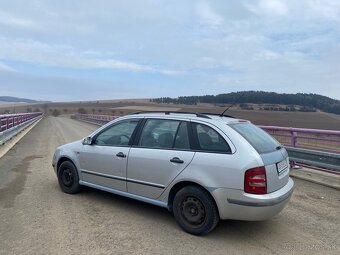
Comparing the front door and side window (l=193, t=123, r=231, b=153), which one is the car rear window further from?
the front door

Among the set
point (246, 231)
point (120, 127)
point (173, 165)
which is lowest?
point (246, 231)

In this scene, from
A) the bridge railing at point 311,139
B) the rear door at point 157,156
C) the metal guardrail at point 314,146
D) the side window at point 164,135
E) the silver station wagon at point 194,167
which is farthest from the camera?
the bridge railing at point 311,139

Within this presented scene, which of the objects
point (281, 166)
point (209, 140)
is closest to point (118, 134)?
point (209, 140)

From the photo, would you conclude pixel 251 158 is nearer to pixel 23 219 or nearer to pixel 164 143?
pixel 164 143

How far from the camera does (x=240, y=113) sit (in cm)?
2864

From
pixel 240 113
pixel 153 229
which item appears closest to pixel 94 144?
pixel 153 229

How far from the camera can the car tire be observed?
6.38 metres

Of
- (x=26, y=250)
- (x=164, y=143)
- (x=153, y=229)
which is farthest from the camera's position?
(x=164, y=143)

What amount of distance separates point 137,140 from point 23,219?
199cm

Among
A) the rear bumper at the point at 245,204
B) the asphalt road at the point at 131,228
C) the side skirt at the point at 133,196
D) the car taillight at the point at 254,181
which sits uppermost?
the car taillight at the point at 254,181

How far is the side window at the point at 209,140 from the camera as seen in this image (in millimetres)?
4590

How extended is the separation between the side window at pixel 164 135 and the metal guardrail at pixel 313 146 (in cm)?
409

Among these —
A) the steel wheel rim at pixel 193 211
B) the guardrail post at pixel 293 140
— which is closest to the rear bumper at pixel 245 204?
the steel wheel rim at pixel 193 211

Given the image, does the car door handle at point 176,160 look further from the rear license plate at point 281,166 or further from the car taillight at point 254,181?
the rear license plate at point 281,166
